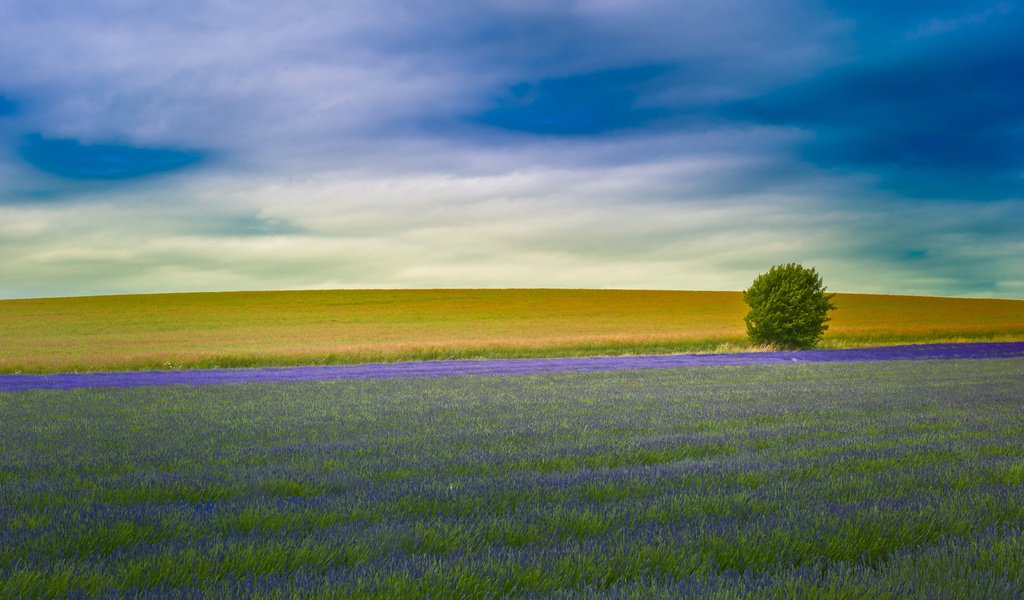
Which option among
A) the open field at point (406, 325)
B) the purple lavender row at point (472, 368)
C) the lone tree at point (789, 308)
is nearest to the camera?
the purple lavender row at point (472, 368)

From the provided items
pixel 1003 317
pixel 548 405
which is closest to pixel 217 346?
pixel 548 405

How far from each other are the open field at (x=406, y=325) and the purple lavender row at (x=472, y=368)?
5.56m

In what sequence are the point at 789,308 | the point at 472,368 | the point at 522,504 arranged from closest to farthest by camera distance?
the point at 522,504, the point at 472,368, the point at 789,308

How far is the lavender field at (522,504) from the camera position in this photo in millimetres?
4195

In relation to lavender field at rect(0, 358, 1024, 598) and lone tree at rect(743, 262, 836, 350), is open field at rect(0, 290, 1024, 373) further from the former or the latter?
lavender field at rect(0, 358, 1024, 598)

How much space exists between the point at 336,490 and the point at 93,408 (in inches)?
437

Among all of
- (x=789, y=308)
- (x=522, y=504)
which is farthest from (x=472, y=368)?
(x=522, y=504)

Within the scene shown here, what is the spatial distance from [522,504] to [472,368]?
24.1 meters

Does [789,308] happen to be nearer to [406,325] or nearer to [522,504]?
[406,325]

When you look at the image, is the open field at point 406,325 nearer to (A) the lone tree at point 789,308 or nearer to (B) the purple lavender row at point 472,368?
(A) the lone tree at point 789,308

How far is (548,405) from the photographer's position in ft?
48.8

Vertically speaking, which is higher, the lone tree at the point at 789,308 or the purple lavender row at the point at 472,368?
the lone tree at the point at 789,308

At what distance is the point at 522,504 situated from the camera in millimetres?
5992

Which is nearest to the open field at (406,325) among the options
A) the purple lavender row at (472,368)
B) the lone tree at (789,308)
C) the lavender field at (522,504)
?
the lone tree at (789,308)
